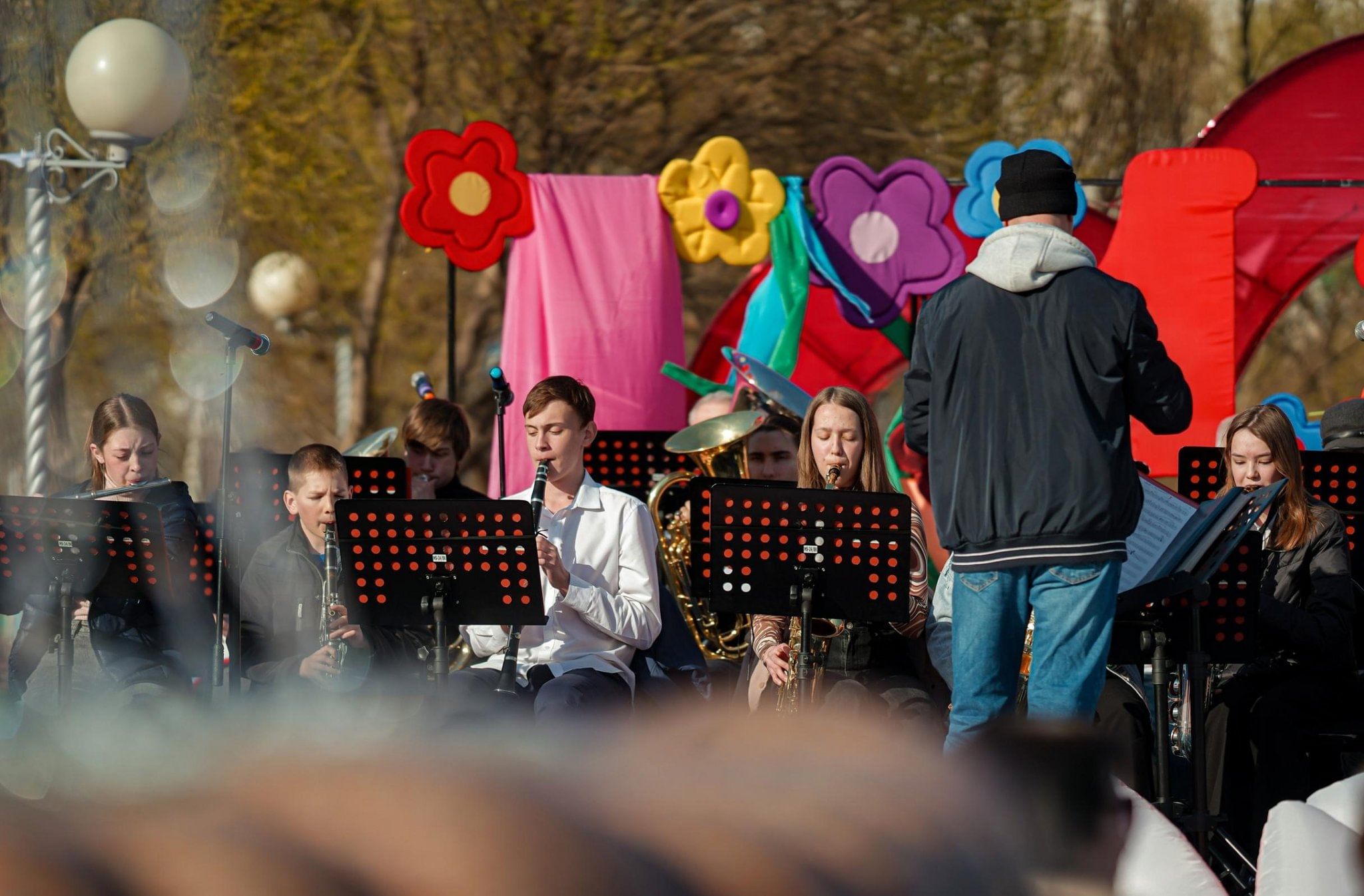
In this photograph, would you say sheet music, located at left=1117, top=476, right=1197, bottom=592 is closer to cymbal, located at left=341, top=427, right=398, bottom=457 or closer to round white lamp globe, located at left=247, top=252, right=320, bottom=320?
cymbal, located at left=341, top=427, right=398, bottom=457

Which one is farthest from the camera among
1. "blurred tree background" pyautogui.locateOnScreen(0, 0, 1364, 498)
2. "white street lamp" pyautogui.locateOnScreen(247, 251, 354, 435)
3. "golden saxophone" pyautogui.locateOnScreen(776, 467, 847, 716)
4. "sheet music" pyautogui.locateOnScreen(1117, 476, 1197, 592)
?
"blurred tree background" pyautogui.locateOnScreen(0, 0, 1364, 498)

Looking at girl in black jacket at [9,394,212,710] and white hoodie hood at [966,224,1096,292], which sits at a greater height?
white hoodie hood at [966,224,1096,292]

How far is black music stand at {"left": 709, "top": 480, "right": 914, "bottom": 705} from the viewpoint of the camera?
167 inches

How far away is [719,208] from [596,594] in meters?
4.33

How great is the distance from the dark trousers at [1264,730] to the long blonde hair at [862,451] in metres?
1.29

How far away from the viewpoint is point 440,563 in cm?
430

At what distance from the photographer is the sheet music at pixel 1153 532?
4203mm

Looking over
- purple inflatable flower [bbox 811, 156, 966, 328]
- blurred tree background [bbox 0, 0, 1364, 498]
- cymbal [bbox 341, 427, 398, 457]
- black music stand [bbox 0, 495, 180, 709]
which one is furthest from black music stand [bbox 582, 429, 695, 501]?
blurred tree background [bbox 0, 0, 1364, 498]

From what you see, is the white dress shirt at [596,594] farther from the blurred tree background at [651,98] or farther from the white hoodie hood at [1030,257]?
the blurred tree background at [651,98]

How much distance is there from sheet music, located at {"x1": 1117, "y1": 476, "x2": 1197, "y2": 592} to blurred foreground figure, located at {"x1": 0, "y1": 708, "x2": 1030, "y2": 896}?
3681mm

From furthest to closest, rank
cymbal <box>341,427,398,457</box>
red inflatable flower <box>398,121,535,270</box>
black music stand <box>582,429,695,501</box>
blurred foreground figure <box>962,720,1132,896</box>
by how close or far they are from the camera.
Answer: red inflatable flower <box>398,121,535,270</box>
cymbal <box>341,427,398,457</box>
black music stand <box>582,429,695,501</box>
blurred foreground figure <box>962,720,1132,896</box>

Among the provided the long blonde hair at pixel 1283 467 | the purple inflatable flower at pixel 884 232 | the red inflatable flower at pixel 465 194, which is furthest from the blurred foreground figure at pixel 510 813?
the purple inflatable flower at pixel 884 232

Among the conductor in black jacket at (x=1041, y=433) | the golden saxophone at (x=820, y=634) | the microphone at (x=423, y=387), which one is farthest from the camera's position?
the microphone at (x=423, y=387)

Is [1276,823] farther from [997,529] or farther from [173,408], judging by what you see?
[997,529]
